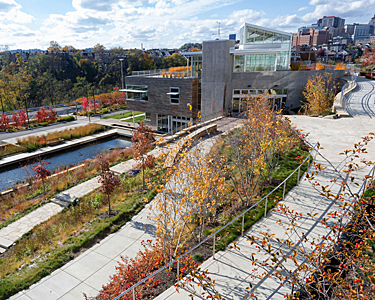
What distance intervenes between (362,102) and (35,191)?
23067mm

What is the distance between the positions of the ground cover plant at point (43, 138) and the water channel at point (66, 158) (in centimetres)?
180

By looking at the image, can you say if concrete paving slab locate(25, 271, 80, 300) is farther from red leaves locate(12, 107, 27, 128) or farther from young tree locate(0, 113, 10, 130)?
red leaves locate(12, 107, 27, 128)

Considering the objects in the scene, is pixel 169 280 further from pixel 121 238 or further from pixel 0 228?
pixel 0 228

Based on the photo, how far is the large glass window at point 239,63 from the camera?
2102cm

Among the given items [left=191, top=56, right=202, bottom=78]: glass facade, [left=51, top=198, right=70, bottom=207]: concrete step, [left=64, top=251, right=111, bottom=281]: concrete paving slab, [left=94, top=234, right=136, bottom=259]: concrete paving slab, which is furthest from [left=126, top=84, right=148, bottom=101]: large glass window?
[left=64, top=251, right=111, bottom=281]: concrete paving slab

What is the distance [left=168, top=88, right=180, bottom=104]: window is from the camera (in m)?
22.9

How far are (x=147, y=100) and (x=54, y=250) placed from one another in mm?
19661

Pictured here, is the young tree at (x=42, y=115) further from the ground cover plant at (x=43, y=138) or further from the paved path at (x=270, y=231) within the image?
the paved path at (x=270, y=231)

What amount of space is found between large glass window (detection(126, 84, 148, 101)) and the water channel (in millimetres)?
4678

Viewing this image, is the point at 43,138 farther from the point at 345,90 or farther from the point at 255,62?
the point at 345,90

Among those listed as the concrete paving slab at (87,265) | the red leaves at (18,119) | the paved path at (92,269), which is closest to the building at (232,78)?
the paved path at (92,269)

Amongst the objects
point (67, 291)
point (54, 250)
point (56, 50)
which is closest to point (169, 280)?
point (67, 291)

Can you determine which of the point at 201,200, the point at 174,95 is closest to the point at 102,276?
the point at 201,200

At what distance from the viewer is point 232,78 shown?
844 inches
